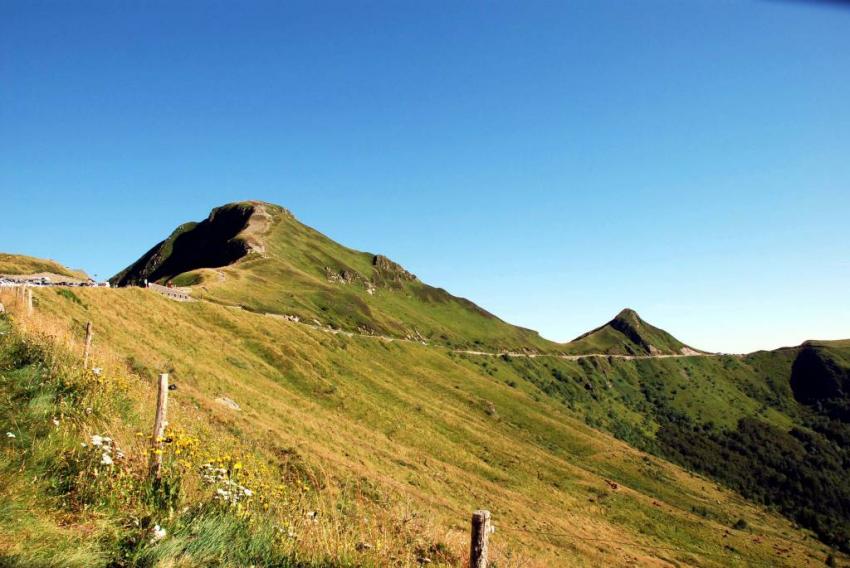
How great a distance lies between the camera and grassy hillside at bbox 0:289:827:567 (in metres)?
8.95

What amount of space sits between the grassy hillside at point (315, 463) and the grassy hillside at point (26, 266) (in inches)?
3010

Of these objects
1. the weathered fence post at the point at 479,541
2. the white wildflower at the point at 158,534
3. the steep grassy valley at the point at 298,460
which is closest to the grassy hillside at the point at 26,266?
the steep grassy valley at the point at 298,460

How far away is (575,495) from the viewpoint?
8188cm

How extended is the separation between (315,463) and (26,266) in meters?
135

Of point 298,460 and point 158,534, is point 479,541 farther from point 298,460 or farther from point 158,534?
point 298,460

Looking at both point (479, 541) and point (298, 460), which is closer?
point (479, 541)

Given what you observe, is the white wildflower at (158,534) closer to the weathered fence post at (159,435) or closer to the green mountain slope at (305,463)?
the green mountain slope at (305,463)

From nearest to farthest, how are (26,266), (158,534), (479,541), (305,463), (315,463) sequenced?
1. (158,534)
2. (479,541)
3. (305,463)
4. (315,463)
5. (26,266)

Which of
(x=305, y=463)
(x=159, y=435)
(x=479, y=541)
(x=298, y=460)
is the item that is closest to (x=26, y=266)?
(x=298, y=460)

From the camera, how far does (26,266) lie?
125000 mm

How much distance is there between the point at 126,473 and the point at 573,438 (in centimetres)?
12326

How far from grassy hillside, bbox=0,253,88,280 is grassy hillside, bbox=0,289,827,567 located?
76455 millimetres

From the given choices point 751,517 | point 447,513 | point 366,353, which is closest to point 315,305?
point 366,353

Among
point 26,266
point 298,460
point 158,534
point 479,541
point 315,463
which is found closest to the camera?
point 158,534
